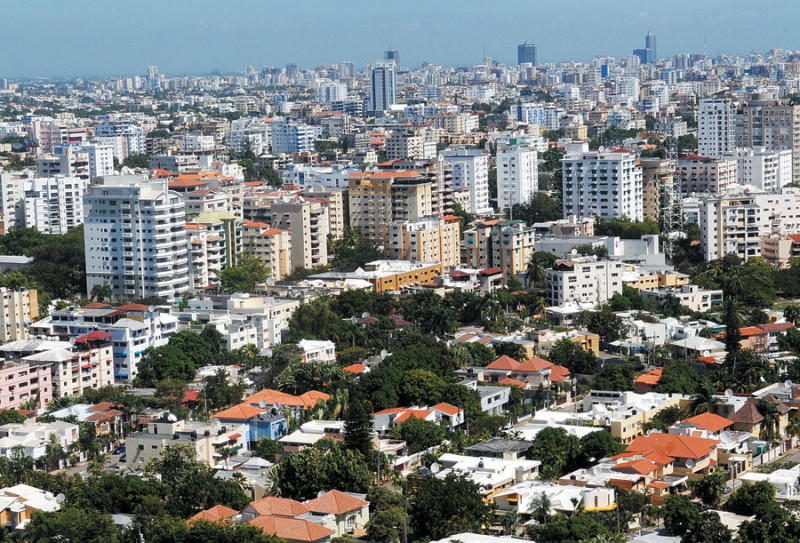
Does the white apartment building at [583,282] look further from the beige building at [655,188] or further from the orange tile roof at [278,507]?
the orange tile roof at [278,507]

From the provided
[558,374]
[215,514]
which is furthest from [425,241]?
[215,514]

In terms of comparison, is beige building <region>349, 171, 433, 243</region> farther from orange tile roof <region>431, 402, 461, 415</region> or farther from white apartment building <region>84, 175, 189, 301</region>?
orange tile roof <region>431, 402, 461, 415</region>

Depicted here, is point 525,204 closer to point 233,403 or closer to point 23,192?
point 23,192

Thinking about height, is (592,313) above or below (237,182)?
below

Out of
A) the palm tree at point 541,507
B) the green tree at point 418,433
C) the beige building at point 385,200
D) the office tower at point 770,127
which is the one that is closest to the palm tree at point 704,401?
the green tree at point 418,433

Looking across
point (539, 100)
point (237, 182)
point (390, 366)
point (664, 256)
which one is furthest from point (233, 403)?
point (539, 100)

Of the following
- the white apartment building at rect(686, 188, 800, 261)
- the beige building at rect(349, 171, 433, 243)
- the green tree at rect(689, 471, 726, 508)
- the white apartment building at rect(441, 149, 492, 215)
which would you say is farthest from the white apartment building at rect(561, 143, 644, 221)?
the green tree at rect(689, 471, 726, 508)
